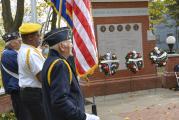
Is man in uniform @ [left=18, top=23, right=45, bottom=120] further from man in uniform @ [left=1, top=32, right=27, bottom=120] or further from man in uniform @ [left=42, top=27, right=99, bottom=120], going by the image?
man in uniform @ [left=42, top=27, right=99, bottom=120]

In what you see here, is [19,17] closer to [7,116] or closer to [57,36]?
[7,116]

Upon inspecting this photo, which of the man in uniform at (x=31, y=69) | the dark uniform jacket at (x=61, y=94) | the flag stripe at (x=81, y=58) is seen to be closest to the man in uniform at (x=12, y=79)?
the man in uniform at (x=31, y=69)

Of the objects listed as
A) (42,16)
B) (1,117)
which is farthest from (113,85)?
(42,16)

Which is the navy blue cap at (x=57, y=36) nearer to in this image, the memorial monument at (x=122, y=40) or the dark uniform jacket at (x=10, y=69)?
the dark uniform jacket at (x=10, y=69)

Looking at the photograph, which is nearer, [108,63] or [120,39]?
[108,63]

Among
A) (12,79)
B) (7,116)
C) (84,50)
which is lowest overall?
(7,116)

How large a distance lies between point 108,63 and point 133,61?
33.8 inches

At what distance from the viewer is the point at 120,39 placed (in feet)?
44.9

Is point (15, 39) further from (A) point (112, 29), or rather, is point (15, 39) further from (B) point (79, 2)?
(A) point (112, 29)

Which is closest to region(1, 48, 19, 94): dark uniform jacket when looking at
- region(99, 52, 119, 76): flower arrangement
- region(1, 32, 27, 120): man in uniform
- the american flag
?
region(1, 32, 27, 120): man in uniform

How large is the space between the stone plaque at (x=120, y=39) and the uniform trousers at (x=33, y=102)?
7583 millimetres

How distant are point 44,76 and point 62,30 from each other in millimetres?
473

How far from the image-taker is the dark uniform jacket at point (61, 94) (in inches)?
153

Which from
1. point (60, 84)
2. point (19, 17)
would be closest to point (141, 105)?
point (19, 17)
